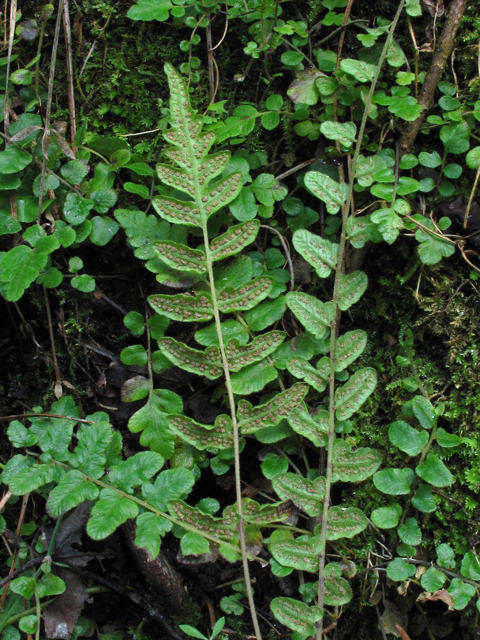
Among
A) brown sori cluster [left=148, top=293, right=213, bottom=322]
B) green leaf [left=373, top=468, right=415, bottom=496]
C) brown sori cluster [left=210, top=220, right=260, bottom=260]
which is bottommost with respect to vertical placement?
green leaf [left=373, top=468, right=415, bottom=496]

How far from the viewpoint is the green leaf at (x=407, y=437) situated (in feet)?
6.49

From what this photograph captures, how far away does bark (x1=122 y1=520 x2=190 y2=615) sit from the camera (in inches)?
77.6

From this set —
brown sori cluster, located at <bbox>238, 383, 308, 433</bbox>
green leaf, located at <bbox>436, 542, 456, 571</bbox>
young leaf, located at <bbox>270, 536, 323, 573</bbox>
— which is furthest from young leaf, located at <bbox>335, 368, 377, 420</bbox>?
green leaf, located at <bbox>436, 542, 456, 571</bbox>

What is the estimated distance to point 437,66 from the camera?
87.7 inches

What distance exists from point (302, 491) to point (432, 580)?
→ 1.92 ft

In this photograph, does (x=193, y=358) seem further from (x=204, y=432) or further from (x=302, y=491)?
(x=302, y=491)

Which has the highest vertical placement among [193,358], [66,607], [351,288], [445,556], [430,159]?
[430,159]

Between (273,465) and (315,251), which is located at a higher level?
(315,251)

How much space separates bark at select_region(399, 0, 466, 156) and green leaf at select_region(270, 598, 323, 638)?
6.54 ft

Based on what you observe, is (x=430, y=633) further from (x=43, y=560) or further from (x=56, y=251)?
(x=56, y=251)

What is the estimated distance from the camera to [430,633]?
1.99 m

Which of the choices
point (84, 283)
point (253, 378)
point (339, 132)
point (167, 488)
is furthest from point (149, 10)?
point (167, 488)

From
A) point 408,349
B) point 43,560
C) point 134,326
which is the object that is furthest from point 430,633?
point 134,326

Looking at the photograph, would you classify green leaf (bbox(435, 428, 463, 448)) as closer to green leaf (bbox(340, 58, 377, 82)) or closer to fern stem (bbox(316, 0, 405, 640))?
fern stem (bbox(316, 0, 405, 640))
